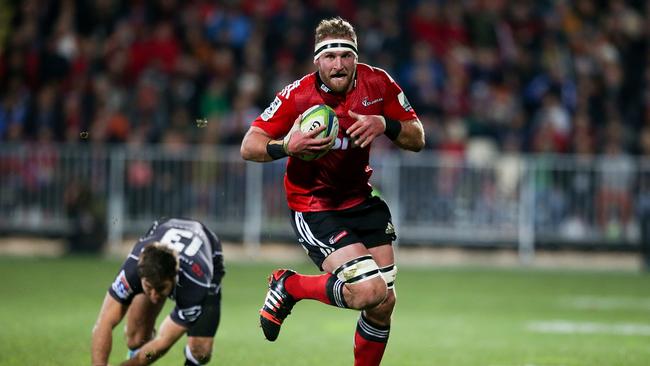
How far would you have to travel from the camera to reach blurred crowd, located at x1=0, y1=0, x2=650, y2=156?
1978cm

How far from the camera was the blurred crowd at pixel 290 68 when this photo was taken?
19781mm

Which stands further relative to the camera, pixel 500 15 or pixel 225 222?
pixel 500 15

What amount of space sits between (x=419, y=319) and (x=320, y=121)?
658 cm

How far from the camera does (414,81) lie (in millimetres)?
20594

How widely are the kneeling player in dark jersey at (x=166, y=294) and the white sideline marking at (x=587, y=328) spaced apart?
16.0 feet

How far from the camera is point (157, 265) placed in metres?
8.39

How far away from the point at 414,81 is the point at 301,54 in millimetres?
2035

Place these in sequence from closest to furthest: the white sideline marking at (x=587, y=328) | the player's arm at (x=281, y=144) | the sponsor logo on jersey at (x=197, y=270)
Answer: the player's arm at (x=281, y=144) → the sponsor logo on jersey at (x=197, y=270) → the white sideline marking at (x=587, y=328)

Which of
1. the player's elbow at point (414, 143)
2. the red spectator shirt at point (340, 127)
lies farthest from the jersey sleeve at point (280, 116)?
the player's elbow at point (414, 143)

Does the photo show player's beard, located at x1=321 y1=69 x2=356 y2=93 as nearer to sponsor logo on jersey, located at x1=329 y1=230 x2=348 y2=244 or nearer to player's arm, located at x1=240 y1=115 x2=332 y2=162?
player's arm, located at x1=240 y1=115 x2=332 y2=162

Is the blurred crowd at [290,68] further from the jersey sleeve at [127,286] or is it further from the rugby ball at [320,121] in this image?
the rugby ball at [320,121]

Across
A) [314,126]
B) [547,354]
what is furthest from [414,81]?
[314,126]

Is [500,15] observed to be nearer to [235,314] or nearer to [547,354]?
[235,314]

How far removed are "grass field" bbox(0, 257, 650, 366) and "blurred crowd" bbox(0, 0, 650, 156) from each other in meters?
2.48
